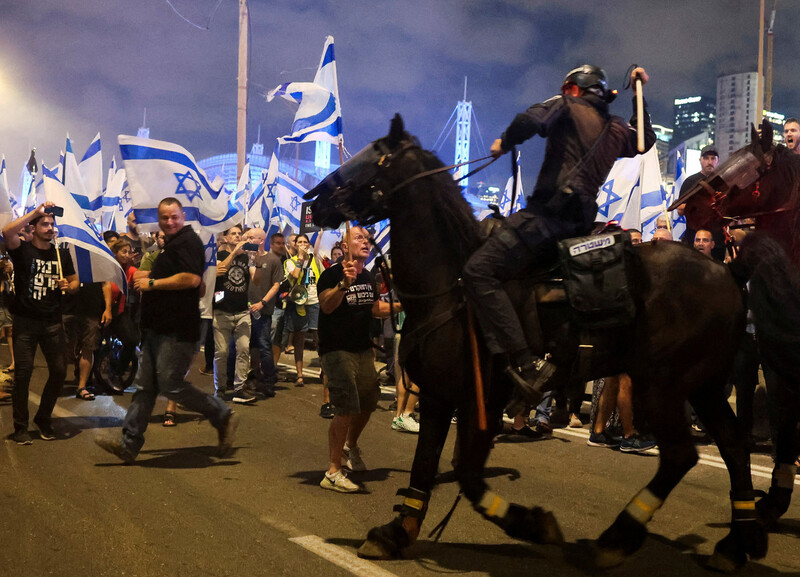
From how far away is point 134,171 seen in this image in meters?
11.6

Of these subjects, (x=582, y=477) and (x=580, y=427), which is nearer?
(x=582, y=477)

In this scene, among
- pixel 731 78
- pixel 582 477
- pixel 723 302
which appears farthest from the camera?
pixel 731 78

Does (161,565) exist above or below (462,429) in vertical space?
below

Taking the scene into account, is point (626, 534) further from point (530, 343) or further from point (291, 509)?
point (291, 509)

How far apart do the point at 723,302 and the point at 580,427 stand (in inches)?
216

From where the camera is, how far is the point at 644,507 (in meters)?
4.27

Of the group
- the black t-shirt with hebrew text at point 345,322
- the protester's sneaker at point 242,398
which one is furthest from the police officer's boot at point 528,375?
the protester's sneaker at point 242,398

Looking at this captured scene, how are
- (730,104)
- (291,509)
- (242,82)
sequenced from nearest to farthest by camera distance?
(291,509), (242,82), (730,104)

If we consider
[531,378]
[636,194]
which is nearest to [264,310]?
[636,194]

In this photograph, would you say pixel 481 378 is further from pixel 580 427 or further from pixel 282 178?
pixel 282 178

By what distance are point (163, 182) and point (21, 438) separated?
5.27 m

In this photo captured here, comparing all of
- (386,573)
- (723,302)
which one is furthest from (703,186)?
(386,573)

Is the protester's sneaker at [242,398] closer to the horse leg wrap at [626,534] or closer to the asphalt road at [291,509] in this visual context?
Result: the asphalt road at [291,509]

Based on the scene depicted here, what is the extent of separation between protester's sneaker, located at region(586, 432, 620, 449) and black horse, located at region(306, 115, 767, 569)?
3818 millimetres
